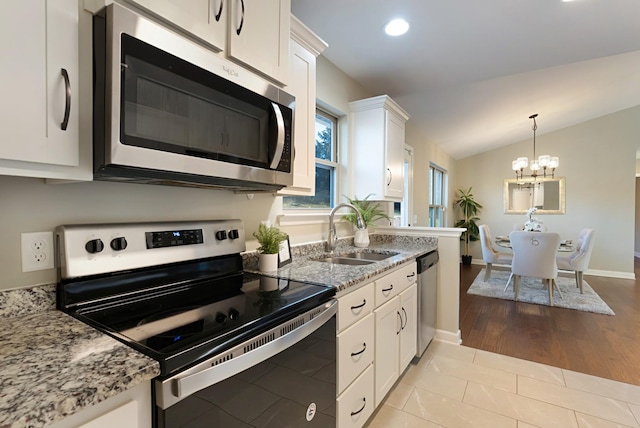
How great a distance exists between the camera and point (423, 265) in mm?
2393

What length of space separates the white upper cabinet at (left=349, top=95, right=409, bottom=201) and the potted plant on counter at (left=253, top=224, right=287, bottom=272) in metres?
1.39

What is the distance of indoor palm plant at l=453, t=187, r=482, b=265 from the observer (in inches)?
283

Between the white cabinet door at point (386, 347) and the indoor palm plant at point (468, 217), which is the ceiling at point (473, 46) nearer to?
the white cabinet door at point (386, 347)

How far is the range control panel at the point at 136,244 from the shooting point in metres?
0.97

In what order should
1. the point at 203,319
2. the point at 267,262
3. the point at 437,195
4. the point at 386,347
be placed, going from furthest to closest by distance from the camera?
the point at 437,195 < the point at 386,347 < the point at 267,262 < the point at 203,319

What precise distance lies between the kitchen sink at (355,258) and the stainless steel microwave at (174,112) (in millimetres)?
1006

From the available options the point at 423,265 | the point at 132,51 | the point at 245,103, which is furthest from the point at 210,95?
the point at 423,265

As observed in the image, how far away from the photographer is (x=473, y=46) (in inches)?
94.0

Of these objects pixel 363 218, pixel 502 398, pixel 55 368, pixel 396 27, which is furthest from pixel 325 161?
pixel 55 368

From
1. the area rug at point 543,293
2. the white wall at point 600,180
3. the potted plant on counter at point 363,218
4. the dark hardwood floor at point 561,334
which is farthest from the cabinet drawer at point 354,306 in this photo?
the white wall at point 600,180

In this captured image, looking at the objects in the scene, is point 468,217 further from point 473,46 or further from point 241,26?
point 241,26

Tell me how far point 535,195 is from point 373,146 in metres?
5.94

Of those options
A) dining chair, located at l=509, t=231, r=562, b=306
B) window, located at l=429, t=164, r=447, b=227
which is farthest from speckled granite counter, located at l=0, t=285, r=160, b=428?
window, located at l=429, t=164, r=447, b=227

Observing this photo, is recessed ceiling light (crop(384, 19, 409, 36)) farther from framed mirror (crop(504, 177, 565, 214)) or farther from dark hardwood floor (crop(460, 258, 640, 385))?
framed mirror (crop(504, 177, 565, 214))
